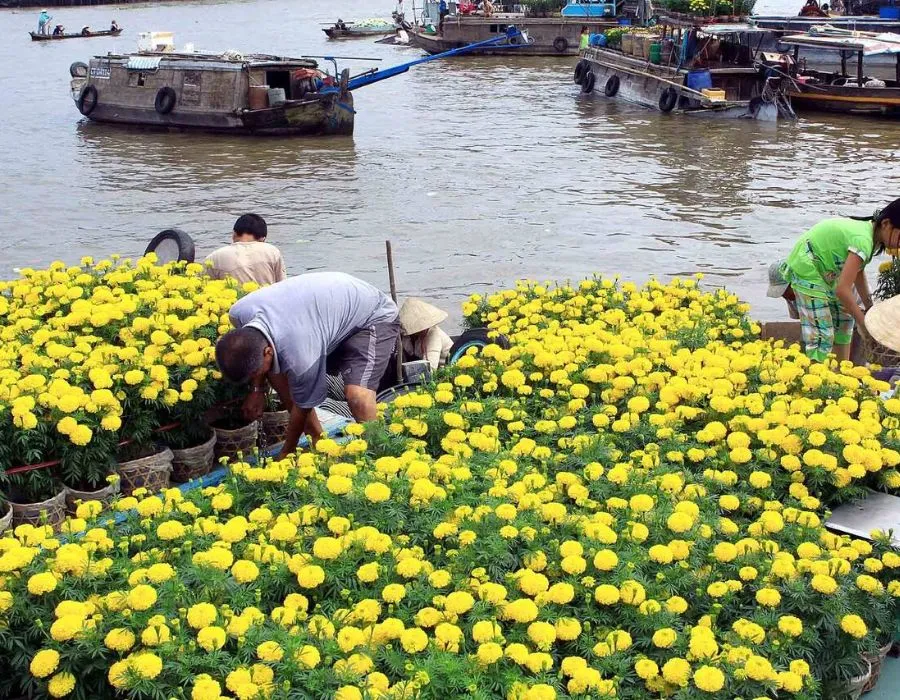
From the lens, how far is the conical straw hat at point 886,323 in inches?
180

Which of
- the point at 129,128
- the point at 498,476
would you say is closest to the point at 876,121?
the point at 129,128

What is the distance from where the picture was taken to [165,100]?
22.1 meters

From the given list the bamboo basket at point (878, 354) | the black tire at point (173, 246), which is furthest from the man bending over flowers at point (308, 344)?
the bamboo basket at point (878, 354)

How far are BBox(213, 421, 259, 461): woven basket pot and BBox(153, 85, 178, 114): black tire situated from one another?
18.9m

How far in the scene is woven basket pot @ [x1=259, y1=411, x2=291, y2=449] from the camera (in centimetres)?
510

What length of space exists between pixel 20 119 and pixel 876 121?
21.0 metres

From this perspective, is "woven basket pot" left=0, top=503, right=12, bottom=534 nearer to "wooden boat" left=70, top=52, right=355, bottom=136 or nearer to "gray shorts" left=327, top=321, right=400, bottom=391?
"gray shorts" left=327, top=321, right=400, bottom=391

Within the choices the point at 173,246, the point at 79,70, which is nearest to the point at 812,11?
the point at 79,70

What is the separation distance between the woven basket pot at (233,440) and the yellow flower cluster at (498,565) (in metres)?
0.96

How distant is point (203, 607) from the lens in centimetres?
275

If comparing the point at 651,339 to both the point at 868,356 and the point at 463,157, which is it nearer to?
the point at 868,356

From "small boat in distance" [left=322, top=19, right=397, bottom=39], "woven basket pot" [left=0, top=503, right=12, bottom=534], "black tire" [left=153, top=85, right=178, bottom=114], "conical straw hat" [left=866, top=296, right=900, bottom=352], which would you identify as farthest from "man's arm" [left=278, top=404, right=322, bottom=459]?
"small boat in distance" [left=322, top=19, right=397, bottom=39]

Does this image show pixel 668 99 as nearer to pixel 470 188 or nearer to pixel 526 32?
pixel 470 188

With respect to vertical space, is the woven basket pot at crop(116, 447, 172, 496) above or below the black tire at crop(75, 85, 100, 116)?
below
